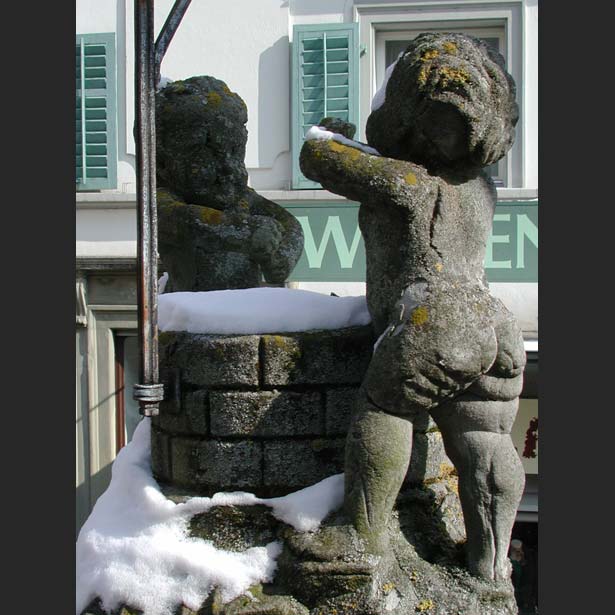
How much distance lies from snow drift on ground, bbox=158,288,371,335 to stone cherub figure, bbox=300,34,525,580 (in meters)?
0.22

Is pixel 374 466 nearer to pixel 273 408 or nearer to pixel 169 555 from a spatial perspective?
pixel 273 408

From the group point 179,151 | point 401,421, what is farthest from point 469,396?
point 179,151

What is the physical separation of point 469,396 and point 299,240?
1313 millimetres

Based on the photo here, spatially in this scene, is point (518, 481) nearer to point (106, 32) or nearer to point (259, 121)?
point (259, 121)

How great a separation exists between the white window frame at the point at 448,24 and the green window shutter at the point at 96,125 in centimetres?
208

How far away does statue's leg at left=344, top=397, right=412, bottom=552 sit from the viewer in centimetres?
269

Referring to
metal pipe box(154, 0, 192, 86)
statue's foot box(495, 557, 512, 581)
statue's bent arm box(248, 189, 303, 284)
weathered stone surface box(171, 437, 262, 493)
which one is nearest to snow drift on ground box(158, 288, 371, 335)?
weathered stone surface box(171, 437, 262, 493)

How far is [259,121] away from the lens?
756 cm

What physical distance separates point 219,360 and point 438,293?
2.42ft

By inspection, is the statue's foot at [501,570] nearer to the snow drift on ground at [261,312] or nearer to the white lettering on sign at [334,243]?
the snow drift on ground at [261,312]

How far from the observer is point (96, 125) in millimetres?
7738

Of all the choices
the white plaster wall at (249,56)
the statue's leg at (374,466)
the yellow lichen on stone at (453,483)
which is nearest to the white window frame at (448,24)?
the white plaster wall at (249,56)

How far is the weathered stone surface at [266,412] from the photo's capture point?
2.94 meters

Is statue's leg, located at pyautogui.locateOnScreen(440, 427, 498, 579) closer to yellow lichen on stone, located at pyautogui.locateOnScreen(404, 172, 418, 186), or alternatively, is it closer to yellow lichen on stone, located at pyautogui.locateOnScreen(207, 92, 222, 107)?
yellow lichen on stone, located at pyautogui.locateOnScreen(404, 172, 418, 186)
